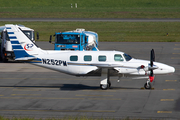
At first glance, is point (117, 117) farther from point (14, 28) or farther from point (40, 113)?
point (14, 28)

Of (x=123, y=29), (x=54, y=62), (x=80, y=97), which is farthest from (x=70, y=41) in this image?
(x=123, y=29)

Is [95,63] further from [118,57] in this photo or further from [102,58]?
[118,57]

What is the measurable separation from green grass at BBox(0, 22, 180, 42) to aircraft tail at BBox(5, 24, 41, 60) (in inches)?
1218

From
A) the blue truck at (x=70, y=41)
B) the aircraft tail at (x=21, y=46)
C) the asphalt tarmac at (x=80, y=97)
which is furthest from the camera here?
the blue truck at (x=70, y=41)

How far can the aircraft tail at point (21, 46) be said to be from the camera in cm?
2498

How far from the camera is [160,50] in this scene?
148 ft

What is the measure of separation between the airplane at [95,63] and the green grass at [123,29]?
102 ft

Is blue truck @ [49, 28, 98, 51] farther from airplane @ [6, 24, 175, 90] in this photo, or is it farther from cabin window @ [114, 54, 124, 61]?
cabin window @ [114, 54, 124, 61]

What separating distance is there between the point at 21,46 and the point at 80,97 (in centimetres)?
627

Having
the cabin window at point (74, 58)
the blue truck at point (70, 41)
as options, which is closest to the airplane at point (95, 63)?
the cabin window at point (74, 58)

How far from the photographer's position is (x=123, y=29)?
6556 centimetres

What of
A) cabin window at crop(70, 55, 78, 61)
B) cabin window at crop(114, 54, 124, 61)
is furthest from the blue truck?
cabin window at crop(114, 54, 124, 61)

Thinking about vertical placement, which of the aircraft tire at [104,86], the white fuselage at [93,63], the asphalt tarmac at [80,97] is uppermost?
the white fuselage at [93,63]

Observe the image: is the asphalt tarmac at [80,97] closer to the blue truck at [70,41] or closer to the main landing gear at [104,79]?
the main landing gear at [104,79]
